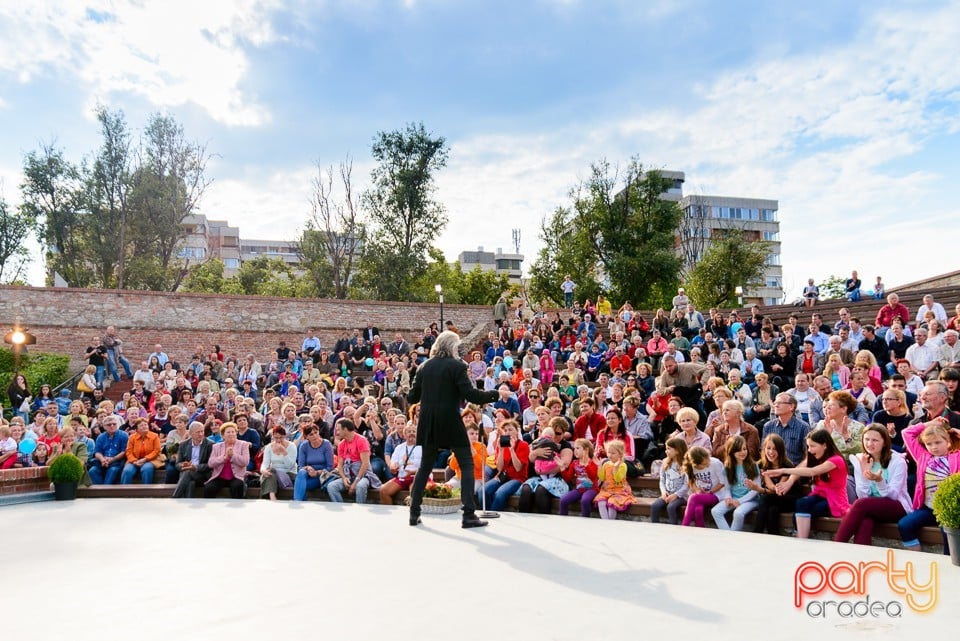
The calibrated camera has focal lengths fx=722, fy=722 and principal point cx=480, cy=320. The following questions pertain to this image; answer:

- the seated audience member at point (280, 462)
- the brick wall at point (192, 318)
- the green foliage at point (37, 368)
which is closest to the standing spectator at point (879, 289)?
the brick wall at point (192, 318)

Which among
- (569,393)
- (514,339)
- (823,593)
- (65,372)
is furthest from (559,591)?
(65,372)

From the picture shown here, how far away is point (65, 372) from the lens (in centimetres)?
1962

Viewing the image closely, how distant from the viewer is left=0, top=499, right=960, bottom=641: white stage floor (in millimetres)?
3434

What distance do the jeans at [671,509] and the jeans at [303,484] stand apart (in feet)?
12.1

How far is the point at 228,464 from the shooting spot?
8594mm

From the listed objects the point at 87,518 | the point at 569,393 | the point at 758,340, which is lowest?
the point at 87,518

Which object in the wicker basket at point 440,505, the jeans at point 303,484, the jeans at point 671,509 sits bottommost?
the jeans at point 303,484

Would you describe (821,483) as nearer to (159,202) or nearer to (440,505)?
(440,505)

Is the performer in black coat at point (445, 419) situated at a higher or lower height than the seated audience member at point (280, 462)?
higher

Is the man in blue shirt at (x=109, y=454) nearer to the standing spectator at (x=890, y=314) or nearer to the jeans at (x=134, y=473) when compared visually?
the jeans at (x=134, y=473)

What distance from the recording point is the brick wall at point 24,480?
833cm

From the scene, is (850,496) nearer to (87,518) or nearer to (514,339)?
(87,518)

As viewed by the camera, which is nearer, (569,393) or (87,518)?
(87,518)

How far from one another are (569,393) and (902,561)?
322 inches
